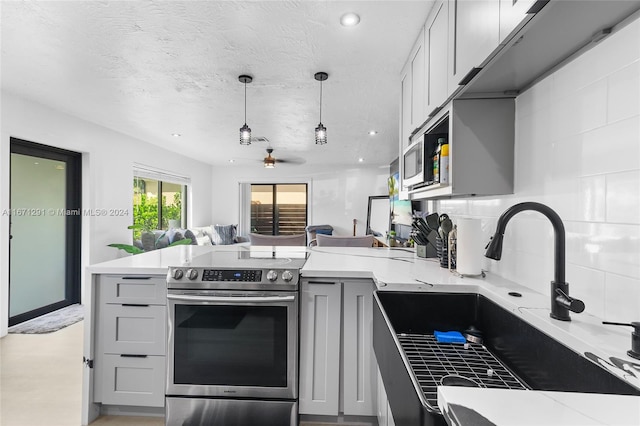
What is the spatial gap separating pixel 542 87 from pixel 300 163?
235 inches

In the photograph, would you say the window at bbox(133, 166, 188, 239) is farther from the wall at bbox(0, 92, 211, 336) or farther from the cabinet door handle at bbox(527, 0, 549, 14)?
the cabinet door handle at bbox(527, 0, 549, 14)

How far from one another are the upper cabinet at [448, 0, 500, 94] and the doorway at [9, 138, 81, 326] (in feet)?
13.4

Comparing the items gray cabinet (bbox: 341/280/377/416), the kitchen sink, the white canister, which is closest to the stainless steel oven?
gray cabinet (bbox: 341/280/377/416)

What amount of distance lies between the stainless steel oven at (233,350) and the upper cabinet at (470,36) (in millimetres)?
1235

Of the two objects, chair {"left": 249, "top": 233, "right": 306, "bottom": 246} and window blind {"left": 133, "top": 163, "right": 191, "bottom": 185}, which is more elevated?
window blind {"left": 133, "top": 163, "right": 191, "bottom": 185}

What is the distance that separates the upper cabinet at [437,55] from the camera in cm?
136

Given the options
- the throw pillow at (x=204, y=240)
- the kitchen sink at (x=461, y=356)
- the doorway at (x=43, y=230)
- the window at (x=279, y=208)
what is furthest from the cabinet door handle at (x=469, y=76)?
the window at (x=279, y=208)

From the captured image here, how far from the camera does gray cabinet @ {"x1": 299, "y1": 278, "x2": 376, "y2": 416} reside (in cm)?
175

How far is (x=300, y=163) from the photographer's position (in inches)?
273

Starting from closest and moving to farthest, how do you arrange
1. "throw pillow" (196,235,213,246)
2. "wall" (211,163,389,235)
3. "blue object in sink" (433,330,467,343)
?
1. "blue object in sink" (433,330,467,343)
2. "throw pillow" (196,235,213,246)
3. "wall" (211,163,389,235)

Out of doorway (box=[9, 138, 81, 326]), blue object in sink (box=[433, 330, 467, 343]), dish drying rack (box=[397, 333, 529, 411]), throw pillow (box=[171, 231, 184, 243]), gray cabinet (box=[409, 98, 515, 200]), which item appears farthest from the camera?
throw pillow (box=[171, 231, 184, 243])

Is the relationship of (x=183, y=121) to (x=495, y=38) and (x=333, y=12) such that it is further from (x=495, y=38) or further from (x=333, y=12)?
(x=495, y=38)

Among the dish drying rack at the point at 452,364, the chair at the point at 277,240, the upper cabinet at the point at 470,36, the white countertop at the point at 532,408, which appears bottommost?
the dish drying rack at the point at 452,364

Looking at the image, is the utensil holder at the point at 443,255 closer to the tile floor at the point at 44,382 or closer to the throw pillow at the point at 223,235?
the tile floor at the point at 44,382
